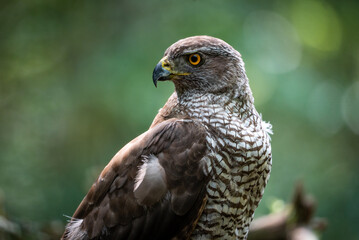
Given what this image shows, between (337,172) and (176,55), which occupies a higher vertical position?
(176,55)

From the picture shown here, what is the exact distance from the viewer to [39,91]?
802 cm

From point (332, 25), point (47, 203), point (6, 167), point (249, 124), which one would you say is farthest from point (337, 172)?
point (249, 124)

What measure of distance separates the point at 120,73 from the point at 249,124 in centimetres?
401

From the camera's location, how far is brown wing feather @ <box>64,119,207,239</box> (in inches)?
113

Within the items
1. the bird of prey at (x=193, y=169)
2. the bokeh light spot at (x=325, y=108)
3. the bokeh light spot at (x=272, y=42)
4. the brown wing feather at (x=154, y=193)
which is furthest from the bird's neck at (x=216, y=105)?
the bokeh light spot at (x=325, y=108)

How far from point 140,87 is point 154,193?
366cm

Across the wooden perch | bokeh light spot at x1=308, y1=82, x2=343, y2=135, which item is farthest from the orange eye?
bokeh light spot at x1=308, y1=82, x2=343, y2=135

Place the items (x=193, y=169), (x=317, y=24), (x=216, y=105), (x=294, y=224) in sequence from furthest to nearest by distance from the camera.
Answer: (x=317, y=24) < (x=294, y=224) < (x=216, y=105) < (x=193, y=169)

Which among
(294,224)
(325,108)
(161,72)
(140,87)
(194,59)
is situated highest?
(325,108)

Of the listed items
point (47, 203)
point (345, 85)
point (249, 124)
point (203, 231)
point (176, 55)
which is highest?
point (345, 85)

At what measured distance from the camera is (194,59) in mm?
3215

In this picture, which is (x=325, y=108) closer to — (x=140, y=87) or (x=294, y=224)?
(x=140, y=87)

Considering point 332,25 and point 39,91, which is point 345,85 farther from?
point 39,91

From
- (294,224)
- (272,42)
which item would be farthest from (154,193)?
(272,42)
